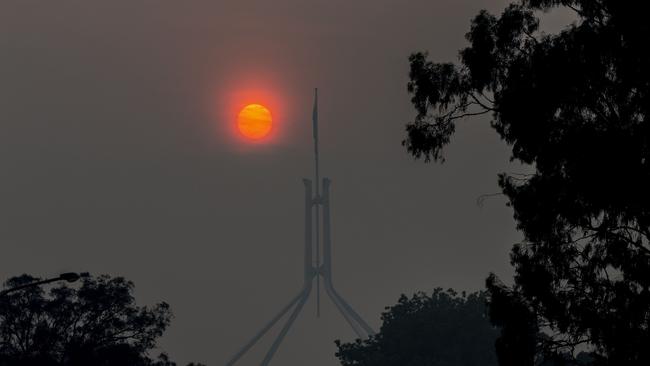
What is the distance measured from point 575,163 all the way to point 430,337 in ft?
253

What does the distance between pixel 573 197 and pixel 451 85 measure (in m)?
6.46

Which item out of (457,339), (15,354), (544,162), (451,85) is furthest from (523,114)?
(457,339)

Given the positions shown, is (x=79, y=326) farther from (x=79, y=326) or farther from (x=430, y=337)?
(x=430, y=337)

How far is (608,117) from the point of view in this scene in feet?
114

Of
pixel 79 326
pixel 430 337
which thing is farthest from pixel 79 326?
pixel 430 337

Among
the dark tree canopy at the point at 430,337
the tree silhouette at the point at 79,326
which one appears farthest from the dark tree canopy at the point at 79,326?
the dark tree canopy at the point at 430,337

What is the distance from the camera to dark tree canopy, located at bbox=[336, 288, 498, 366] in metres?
108

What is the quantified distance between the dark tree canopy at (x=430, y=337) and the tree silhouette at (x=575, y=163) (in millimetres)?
68350

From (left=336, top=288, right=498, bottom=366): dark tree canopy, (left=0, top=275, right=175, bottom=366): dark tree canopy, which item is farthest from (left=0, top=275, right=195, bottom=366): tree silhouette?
(left=336, top=288, right=498, bottom=366): dark tree canopy

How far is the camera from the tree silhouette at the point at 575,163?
32812 millimetres

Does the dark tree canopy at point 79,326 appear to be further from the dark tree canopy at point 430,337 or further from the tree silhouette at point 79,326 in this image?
the dark tree canopy at point 430,337

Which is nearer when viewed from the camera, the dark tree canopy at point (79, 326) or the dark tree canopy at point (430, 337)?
the dark tree canopy at point (79, 326)

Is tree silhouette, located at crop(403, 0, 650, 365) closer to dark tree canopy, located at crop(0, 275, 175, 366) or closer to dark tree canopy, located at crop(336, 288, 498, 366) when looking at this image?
dark tree canopy, located at crop(0, 275, 175, 366)

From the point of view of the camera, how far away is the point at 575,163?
33.3m
